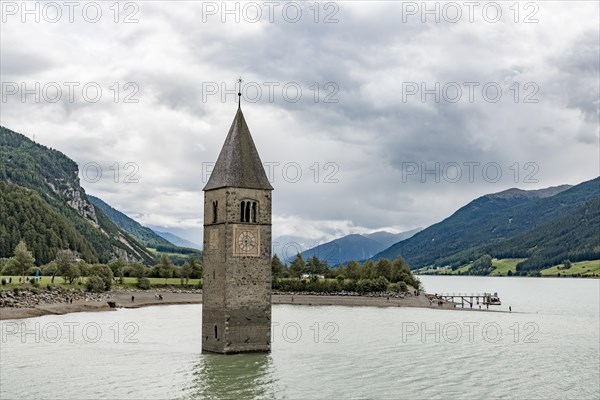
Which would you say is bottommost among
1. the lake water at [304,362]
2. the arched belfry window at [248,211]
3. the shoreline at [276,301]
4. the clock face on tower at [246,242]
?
the lake water at [304,362]

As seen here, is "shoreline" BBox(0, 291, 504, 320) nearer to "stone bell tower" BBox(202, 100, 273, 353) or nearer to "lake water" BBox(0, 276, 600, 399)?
"lake water" BBox(0, 276, 600, 399)

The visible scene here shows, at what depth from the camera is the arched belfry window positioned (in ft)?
157

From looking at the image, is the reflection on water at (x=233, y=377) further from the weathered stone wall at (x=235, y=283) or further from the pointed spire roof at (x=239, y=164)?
the pointed spire roof at (x=239, y=164)

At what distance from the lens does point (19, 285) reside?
9775 cm

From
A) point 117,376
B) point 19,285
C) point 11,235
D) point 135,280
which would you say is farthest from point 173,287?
point 117,376

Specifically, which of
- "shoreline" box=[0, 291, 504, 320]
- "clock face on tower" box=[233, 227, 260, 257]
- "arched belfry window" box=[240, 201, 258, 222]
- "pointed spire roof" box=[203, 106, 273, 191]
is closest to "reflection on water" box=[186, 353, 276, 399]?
"clock face on tower" box=[233, 227, 260, 257]

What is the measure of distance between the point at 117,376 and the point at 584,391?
28.9 m

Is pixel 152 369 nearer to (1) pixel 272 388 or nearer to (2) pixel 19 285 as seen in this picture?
(1) pixel 272 388

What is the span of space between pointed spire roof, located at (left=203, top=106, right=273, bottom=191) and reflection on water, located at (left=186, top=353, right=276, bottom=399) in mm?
12051

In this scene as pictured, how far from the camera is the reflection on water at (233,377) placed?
3750 centimetres

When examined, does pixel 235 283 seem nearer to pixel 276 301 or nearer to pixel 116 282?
pixel 276 301

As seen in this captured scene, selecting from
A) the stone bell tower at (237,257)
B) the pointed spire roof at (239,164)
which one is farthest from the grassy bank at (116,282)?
the pointed spire roof at (239,164)

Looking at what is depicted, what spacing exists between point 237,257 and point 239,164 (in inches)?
265

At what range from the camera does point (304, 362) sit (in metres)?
47.7
